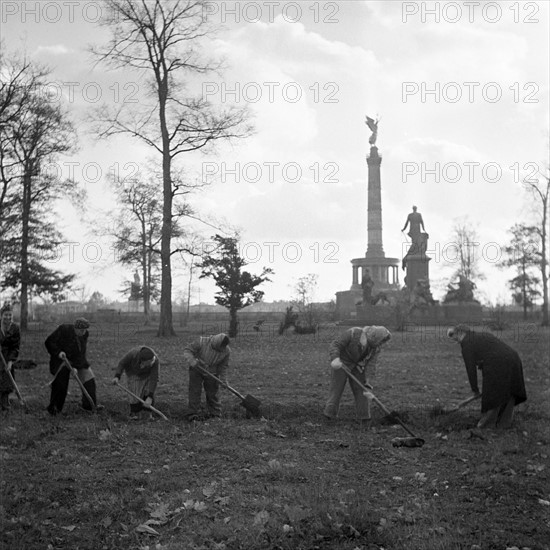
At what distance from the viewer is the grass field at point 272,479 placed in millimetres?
5145

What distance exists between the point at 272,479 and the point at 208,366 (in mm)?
3820

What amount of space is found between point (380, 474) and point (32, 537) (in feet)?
11.1

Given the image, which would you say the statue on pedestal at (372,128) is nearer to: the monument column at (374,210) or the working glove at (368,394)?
the monument column at (374,210)

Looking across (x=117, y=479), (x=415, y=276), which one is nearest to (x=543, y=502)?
(x=117, y=479)

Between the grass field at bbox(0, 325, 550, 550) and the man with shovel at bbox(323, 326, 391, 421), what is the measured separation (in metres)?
0.24

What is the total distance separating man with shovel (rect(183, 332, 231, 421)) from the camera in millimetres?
10141

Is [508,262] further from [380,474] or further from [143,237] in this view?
[380,474]

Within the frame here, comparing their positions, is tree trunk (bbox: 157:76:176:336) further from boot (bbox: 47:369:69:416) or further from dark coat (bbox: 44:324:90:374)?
boot (bbox: 47:369:69:416)

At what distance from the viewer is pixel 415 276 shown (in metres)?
41.7

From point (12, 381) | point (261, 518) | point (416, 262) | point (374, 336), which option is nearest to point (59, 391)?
point (12, 381)

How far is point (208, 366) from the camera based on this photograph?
403 inches

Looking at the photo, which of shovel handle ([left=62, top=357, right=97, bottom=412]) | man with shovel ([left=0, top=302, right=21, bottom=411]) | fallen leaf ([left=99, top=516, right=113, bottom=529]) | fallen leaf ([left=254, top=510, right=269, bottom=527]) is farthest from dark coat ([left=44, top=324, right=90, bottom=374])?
fallen leaf ([left=254, top=510, right=269, bottom=527])

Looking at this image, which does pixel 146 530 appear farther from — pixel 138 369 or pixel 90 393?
pixel 90 393

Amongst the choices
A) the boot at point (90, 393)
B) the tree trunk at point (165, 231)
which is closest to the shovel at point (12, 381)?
the boot at point (90, 393)
